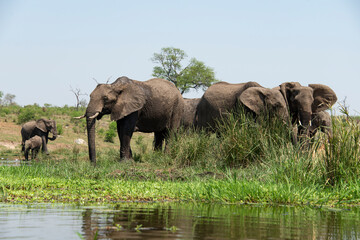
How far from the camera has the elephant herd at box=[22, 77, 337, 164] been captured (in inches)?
635

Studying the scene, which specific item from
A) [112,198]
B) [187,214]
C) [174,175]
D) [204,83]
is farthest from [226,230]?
[204,83]

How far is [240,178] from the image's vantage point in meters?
10.2

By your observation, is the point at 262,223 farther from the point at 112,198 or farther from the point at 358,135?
the point at 358,135

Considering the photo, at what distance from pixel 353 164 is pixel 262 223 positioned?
3.96m

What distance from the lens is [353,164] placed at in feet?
30.7

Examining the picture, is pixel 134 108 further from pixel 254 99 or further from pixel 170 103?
pixel 254 99

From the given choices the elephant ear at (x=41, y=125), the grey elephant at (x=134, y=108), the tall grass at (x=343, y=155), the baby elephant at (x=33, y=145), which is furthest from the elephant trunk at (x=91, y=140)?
the elephant ear at (x=41, y=125)

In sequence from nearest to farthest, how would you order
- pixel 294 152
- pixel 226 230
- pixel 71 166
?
pixel 226 230, pixel 294 152, pixel 71 166

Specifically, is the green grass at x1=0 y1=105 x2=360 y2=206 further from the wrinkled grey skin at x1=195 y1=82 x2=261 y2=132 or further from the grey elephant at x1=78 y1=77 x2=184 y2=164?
the wrinkled grey skin at x1=195 y1=82 x2=261 y2=132

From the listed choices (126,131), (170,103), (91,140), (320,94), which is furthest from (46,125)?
(320,94)

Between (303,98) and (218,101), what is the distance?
2934 millimetres

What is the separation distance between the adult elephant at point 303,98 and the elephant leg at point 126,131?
16.2 ft

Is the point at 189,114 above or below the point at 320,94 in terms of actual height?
below

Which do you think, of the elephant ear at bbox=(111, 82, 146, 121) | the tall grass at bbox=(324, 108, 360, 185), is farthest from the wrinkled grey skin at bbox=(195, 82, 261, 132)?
the tall grass at bbox=(324, 108, 360, 185)
